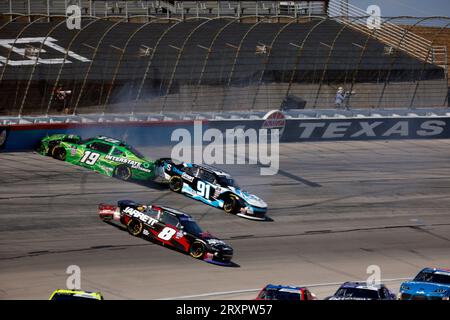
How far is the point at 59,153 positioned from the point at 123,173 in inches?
116

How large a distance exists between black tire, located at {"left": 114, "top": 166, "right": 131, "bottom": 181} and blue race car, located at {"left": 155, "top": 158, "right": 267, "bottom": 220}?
106 centimetres

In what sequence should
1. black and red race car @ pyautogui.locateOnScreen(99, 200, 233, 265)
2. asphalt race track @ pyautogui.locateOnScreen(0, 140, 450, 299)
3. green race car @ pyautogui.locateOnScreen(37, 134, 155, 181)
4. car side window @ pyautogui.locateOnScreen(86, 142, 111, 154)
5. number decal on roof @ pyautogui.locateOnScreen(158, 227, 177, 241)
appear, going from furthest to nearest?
car side window @ pyautogui.locateOnScreen(86, 142, 111, 154) → green race car @ pyautogui.locateOnScreen(37, 134, 155, 181) → number decal on roof @ pyautogui.locateOnScreen(158, 227, 177, 241) → black and red race car @ pyautogui.locateOnScreen(99, 200, 233, 265) → asphalt race track @ pyautogui.locateOnScreen(0, 140, 450, 299)

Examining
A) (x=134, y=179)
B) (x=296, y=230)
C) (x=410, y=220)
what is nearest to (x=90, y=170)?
(x=134, y=179)

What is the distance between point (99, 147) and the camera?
27.3 meters

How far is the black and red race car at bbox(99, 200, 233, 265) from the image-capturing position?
65.7ft

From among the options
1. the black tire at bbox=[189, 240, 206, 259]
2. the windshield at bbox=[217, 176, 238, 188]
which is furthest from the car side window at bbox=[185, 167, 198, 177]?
the black tire at bbox=[189, 240, 206, 259]

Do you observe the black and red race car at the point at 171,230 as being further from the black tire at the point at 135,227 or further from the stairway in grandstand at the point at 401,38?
the stairway in grandstand at the point at 401,38

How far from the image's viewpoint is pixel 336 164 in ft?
104

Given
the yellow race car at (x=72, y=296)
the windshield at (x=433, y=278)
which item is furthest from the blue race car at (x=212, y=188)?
the yellow race car at (x=72, y=296)

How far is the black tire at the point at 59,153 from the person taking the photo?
2847 cm

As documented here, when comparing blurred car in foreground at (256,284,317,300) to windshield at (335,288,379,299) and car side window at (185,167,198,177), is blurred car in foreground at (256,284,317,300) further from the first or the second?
car side window at (185,167,198,177)

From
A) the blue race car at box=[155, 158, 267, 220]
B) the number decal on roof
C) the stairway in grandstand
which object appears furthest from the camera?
the stairway in grandstand
